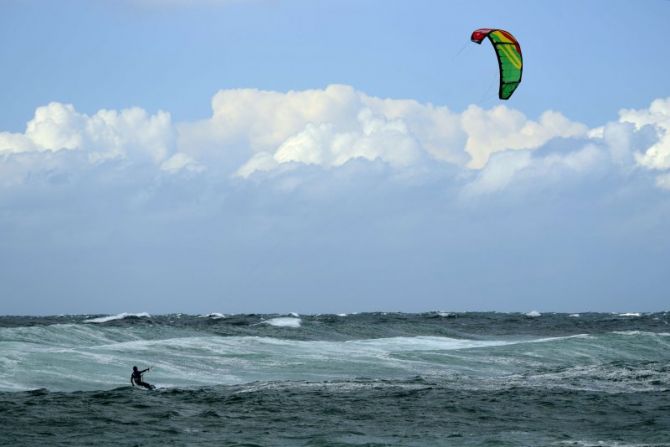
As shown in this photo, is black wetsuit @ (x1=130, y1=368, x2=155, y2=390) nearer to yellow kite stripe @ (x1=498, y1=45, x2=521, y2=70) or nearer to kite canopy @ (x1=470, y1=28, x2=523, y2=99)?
kite canopy @ (x1=470, y1=28, x2=523, y2=99)

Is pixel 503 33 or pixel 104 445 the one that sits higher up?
pixel 503 33

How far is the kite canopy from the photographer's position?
70.3 feet

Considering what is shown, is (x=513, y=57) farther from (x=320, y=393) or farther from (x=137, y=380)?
(x=137, y=380)

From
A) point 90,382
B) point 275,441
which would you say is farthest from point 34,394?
point 275,441

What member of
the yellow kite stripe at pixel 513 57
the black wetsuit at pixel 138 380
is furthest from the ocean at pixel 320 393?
the yellow kite stripe at pixel 513 57

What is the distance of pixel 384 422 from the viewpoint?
50.9ft

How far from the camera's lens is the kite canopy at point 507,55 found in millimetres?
21422

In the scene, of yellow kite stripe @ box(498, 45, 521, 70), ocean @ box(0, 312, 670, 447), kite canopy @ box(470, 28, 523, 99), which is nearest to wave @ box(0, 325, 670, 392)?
ocean @ box(0, 312, 670, 447)

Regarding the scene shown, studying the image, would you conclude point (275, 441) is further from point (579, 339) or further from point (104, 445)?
point (579, 339)

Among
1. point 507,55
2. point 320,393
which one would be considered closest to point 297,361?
point 320,393

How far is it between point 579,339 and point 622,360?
248 inches

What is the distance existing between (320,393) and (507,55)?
9194mm

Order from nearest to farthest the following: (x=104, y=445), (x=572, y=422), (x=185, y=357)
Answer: (x=104, y=445)
(x=572, y=422)
(x=185, y=357)

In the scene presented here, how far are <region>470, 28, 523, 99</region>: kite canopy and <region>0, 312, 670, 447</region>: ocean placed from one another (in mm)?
7171
